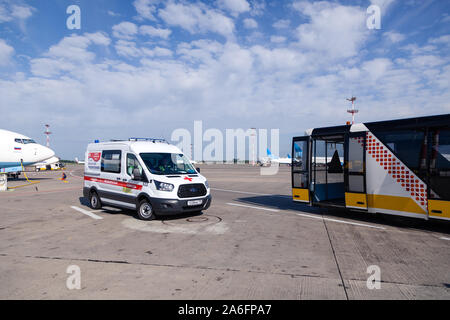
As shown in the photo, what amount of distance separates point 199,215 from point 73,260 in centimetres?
457

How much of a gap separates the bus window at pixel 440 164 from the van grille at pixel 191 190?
5.90 meters

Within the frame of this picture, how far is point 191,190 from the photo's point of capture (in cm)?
836

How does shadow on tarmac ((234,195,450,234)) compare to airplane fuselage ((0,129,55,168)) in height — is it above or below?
below

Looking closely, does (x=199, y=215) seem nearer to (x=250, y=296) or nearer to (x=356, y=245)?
(x=356, y=245)

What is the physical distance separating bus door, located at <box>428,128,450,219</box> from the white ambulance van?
5.78 meters

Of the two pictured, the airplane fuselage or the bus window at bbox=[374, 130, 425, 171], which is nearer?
the bus window at bbox=[374, 130, 425, 171]

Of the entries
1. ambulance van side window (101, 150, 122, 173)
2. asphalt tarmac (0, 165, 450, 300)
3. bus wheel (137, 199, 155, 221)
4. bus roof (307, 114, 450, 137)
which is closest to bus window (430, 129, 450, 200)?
bus roof (307, 114, 450, 137)

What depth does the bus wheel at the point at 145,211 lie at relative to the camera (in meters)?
8.35

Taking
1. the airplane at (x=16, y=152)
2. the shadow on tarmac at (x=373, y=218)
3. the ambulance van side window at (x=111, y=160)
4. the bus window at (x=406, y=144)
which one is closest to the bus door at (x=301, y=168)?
the shadow on tarmac at (x=373, y=218)

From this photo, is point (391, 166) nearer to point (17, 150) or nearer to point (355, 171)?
point (355, 171)

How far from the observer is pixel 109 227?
775 cm

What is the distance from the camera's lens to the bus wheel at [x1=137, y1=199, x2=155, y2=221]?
835 cm

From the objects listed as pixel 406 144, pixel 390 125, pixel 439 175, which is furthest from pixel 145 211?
pixel 439 175

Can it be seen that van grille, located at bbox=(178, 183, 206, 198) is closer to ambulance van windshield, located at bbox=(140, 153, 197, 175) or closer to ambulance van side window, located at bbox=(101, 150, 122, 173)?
ambulance van windshield, located at bbox=(140, 153, 197, 175)
